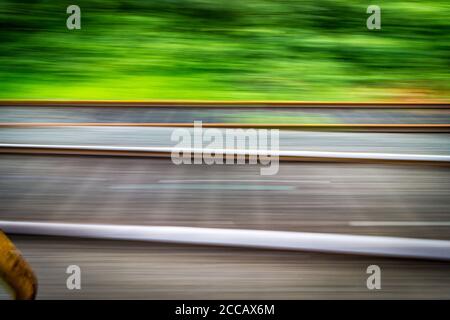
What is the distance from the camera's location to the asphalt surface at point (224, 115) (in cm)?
725

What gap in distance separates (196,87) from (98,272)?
20.9 ft

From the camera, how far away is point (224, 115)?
7504 millimetres

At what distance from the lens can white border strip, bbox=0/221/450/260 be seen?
128 inches

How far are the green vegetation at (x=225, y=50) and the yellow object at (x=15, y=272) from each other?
6958mm

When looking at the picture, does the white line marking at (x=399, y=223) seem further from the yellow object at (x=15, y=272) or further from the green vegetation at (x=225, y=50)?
the green vegetation at (x=225, y=50)

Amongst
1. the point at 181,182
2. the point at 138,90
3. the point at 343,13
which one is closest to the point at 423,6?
the point at 343,13

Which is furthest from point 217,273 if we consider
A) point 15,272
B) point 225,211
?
point 15,272

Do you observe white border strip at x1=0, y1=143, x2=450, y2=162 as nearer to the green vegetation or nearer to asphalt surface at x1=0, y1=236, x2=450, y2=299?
asphalt surface at x1=0, y1=236, x2=450, y2=299

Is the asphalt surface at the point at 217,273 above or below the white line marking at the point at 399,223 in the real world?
below

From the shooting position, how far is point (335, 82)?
30.9 ft

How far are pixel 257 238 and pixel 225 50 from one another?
7.41m

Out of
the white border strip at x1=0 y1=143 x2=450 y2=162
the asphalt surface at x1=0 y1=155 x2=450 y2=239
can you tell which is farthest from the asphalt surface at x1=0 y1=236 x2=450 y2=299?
the white border strip at x1=0 y1=143 x2=450 y2=162

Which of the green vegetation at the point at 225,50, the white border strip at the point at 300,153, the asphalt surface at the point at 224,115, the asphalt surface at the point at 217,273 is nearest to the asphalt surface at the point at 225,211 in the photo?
the asphalt surface at the point at 217,273

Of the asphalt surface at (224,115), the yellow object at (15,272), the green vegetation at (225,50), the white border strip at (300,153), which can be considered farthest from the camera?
the green vegetation at (225,50)
